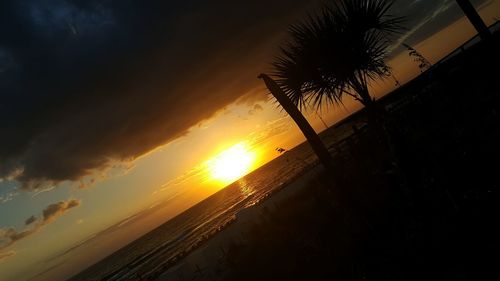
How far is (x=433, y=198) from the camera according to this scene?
573cm

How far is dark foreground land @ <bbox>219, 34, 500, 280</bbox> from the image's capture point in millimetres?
4594

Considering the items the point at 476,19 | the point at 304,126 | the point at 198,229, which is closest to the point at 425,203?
the point at 304,126

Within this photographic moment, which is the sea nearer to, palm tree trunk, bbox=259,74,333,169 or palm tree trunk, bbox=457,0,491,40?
palm tree trunk, bbox=259,74,333,169

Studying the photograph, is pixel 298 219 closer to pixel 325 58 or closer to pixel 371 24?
pixel 325 58

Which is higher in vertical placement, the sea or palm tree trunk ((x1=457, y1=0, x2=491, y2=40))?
palm tree trunk ((x1=457, y1=0, x2=491, y2=40))

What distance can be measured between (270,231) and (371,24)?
942cm

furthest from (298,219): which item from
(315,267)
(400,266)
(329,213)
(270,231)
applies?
(400,266)

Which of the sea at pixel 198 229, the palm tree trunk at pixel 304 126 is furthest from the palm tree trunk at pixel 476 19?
the palm tree trunk at pixel 304 126

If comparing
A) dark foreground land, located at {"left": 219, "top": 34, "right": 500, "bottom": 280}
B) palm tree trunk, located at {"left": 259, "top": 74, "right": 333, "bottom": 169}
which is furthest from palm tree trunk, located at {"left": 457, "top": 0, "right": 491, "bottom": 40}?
palm tree trunk, located at {"left": 259, "top": 74, "right": 333, "bottom": 169}

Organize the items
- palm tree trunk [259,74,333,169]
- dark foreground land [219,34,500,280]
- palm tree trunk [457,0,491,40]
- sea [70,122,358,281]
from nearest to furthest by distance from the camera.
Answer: dark foreground land [219,34,500,280] < palm tree trunk [259,74,333,169] < palm tree trunk [457,0,491,40] < sea [70,122,358,281]

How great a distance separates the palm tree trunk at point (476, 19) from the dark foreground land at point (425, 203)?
1.57 ft

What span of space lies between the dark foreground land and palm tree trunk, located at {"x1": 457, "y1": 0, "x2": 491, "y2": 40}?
48 centimetres

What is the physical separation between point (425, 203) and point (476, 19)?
8.41m

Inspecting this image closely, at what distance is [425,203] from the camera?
5809 millimetres
